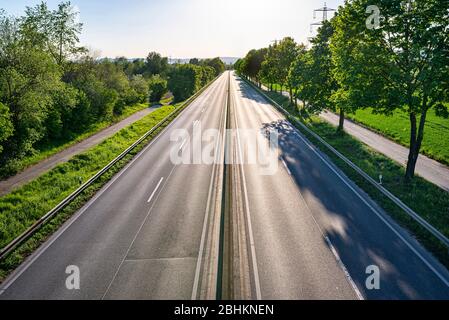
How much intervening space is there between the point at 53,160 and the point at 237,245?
61.2 ft

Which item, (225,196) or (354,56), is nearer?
(225,196)

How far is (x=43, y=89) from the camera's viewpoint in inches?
967

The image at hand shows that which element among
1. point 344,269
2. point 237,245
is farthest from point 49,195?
point 344,269

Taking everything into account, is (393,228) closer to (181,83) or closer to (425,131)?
(425,131)

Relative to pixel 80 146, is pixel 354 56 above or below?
above

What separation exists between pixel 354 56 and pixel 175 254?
53.3ft

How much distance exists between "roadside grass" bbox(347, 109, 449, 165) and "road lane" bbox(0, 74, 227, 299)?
15.7m

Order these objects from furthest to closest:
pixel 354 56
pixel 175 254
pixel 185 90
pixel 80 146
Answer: pixel 185 90, pixel 80 146, pixel 354 56, pixel 175 254

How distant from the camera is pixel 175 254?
479 inches

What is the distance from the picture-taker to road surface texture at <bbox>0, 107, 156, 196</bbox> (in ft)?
63.2
